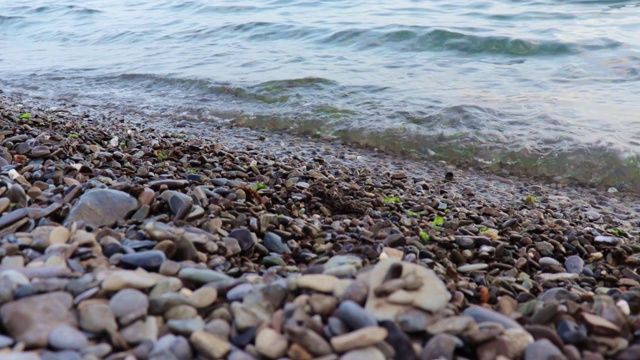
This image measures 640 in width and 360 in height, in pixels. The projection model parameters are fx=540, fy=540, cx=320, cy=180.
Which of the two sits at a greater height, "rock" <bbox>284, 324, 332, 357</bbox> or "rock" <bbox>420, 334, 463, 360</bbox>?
"rock" <bbox>284, 324, 332, 357</bbox>

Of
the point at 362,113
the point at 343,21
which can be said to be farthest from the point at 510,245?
the point at 343,21

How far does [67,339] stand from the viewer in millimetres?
1604

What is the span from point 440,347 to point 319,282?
0.46m

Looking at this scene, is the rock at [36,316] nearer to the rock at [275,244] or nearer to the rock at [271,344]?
the rock at [271,344]

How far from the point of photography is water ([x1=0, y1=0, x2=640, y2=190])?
5.52m

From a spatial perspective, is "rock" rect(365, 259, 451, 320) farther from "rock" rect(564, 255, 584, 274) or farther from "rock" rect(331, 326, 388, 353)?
"rock" rect(564, 255, 584, 274)

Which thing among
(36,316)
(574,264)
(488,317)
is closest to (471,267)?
(574,264)

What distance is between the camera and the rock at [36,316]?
1.61m

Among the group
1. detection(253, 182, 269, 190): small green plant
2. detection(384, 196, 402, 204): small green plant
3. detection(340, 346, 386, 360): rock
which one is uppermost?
detection(340, 346, 386, 360): rock

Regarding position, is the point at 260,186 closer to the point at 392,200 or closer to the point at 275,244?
the point at 392,200

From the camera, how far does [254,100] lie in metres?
7.19

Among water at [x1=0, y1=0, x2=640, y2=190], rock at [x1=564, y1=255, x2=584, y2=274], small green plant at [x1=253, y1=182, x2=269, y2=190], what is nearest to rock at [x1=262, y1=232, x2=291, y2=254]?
small green plant at [x1=253, y1=182, x2=269, y2=190]

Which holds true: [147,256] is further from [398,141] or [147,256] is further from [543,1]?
[543,1]

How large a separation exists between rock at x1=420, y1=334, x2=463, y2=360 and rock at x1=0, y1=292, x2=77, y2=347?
1.09 meters
